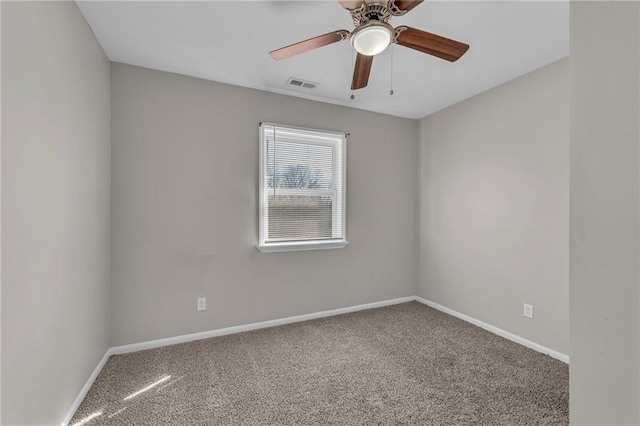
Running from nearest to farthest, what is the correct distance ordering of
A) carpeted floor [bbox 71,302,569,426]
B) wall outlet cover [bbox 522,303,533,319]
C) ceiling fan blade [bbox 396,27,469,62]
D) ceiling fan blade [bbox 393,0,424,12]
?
1. ceiling fan blade [bbox 393,0,424,12]
2. ceiling fan blade [bbox 396,27,469,62]
3. carpeted floor [bbox 71,302,569,426]
4. wall outlet cover [bbox 522,303,533,319]

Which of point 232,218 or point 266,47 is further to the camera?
point 232,218

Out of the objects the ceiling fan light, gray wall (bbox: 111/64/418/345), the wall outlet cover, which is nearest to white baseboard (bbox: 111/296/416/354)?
gray wall (bbox: 111/64/418/345)

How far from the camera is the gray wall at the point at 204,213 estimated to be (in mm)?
2588

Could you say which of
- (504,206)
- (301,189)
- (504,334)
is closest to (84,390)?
(301,189)

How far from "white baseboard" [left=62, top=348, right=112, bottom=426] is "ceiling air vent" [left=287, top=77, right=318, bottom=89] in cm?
280

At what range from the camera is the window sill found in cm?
309

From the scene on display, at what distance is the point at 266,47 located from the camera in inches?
90.9

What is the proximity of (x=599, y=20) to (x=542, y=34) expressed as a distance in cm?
201

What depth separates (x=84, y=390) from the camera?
1.98m

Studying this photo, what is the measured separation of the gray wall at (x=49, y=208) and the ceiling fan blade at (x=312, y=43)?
45.3 inches

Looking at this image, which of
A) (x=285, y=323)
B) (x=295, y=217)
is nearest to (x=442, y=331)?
(x=285, y=323)

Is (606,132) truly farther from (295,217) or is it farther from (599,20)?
(295,217)

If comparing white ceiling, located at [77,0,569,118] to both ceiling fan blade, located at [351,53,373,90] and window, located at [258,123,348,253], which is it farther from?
window, located at [258,123,348,253]

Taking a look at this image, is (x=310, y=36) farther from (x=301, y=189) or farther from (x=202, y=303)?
(x=202, y=303)
